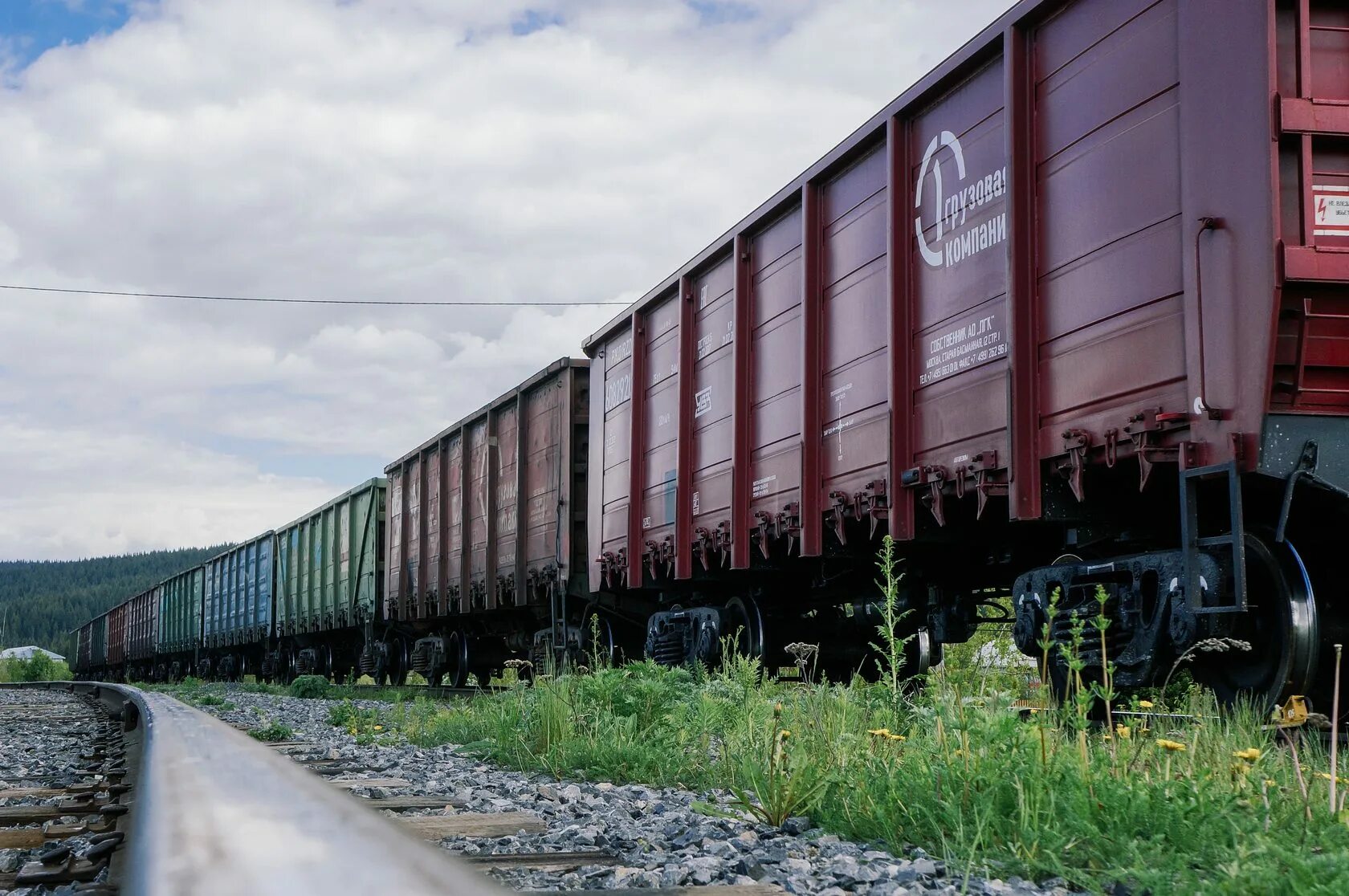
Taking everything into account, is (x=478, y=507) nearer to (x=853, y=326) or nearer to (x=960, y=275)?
(x=853, y=326)

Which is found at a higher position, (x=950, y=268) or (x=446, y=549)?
(x=950, y=268)

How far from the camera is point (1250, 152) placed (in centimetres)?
518

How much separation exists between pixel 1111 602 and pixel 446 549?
14.2 m

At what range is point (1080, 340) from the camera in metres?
6.12

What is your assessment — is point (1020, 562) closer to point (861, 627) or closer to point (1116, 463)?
point (1116, 463)

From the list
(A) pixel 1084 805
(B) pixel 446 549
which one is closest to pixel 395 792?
(A) pixel 1084 805

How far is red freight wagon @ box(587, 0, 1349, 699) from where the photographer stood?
205 inches

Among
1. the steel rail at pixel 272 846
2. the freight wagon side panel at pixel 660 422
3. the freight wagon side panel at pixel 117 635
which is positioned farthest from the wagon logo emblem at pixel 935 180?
the freight wagon side panel at pixel 117 635

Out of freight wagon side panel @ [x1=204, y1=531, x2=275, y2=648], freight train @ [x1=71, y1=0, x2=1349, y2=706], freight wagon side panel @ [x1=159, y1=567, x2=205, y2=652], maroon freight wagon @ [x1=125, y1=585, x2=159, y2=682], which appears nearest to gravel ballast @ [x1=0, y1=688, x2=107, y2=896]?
freight train @ [x1=71, y1=0, x2=1349, y2=706]

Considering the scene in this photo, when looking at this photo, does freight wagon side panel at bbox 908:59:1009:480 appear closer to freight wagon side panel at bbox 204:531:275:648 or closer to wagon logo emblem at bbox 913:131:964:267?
wagon logo emblem at bbox 913:131:964:267

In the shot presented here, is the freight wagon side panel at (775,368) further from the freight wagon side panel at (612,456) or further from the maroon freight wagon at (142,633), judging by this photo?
the maroon freight wagon at (142,633)

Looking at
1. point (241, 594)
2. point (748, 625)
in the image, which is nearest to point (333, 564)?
point (241, 594)

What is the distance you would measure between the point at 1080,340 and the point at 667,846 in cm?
374

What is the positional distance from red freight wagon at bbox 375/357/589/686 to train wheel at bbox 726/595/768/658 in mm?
2590
